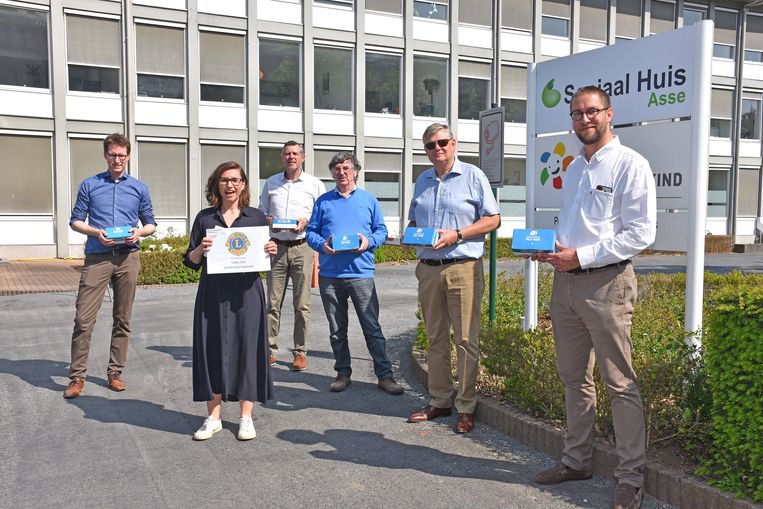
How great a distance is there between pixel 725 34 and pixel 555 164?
3023 centimetres

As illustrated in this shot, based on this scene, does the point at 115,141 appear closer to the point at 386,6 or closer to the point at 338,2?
the point at 338,2

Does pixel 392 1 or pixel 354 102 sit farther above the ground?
pixel 392 1

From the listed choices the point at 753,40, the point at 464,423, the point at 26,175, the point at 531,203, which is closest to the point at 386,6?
the point at 26,175

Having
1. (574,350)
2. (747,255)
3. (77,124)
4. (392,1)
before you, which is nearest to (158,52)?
(77,124)

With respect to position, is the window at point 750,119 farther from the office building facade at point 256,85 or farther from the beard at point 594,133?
the beard at point 594,133

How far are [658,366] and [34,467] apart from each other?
156 inches

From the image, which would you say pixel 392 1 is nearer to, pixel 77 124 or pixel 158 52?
pixel 158 52

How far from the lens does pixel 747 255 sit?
26.9 meters

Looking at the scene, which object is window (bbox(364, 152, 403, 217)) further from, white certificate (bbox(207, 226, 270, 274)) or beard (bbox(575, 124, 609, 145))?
beard (bbox(575, 124, 609, 145))

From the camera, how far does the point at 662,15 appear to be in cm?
3048

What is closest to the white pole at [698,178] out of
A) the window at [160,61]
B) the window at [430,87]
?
the window at [160,61]

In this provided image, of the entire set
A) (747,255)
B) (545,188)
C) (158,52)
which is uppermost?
(158,52)

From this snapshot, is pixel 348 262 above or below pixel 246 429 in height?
above

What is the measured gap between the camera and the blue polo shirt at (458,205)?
5.11 meters
